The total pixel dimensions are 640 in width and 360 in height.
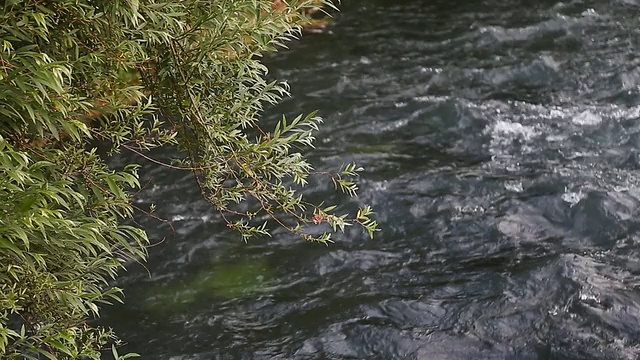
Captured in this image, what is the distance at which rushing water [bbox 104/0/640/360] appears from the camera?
5535 millimetres

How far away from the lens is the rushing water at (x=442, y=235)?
554cm

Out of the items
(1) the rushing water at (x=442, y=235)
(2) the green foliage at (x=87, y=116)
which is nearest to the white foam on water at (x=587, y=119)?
(1) the rushing water at (x=442, y=235)

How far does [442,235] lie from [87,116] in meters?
3.76

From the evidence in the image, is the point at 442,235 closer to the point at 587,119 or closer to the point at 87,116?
the point at 587,119

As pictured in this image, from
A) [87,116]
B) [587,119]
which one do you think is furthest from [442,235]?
[87,116]

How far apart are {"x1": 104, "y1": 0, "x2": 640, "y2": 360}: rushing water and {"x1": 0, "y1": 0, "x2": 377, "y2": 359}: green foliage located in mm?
2105

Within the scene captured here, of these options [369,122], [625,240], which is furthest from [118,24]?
[369,122]

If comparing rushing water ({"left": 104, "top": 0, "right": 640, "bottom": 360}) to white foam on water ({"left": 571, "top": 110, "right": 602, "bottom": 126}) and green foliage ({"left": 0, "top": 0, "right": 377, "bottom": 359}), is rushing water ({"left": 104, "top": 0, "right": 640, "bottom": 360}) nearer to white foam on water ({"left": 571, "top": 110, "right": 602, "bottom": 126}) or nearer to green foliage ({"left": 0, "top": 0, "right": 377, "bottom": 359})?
white foam on water ({"left": 571, "top": 110, "right": 602, "bottom": 126})

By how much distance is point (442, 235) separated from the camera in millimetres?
6574

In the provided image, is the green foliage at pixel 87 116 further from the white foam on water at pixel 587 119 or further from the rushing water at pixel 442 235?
the white foam on water at pixel 587 119

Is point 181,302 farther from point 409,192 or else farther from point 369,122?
point 369,122

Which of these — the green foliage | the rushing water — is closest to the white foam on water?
the rushing water

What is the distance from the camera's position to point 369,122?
8.58m

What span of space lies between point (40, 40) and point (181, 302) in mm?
3296
